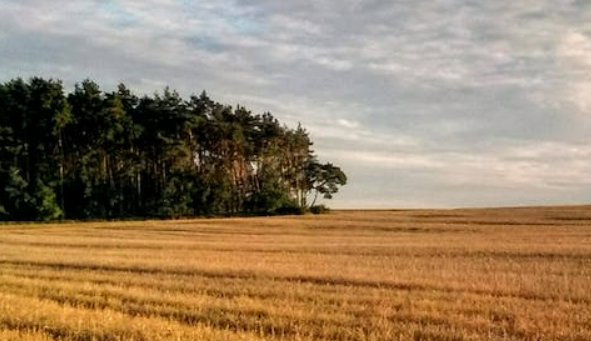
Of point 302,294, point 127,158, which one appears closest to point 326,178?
point 127,158

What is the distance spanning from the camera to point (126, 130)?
8488 centimetres

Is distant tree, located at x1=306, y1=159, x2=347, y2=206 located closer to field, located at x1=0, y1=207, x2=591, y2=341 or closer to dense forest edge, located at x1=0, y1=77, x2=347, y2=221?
dense forest edge, located at x1=0, y1=77, x2=347, y2=221

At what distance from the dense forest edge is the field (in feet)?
160

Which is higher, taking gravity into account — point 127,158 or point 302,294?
point 127,158

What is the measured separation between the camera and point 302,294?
16.3m

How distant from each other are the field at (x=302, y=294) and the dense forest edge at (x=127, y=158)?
48.6 metres

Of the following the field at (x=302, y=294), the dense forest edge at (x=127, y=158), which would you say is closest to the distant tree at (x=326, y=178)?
the dense forest edge at (x=127, y=158)

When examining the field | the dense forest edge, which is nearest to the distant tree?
the dense forest edge

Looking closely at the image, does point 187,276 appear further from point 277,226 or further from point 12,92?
point 12,92

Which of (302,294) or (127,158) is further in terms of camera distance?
(127,158)

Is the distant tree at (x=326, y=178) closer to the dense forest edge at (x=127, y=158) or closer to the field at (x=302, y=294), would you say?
the dense forest edge at (x=127, y=158)

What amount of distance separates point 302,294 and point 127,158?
7393cm

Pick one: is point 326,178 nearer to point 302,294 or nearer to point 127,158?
point 127,158

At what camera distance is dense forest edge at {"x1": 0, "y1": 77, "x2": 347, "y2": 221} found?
256 feet
